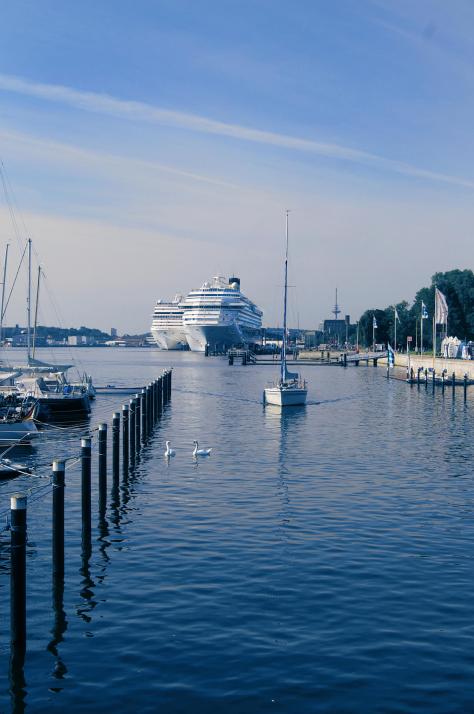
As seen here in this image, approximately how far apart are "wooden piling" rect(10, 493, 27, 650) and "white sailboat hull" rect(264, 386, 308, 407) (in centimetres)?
4739

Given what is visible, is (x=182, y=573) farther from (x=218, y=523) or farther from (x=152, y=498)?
(x=152, y=498)

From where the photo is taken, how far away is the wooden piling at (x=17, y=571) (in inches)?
517

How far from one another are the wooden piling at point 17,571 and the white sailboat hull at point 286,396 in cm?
4739

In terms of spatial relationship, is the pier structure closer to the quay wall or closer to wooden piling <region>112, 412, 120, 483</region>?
wooden piling <region>112, 412, 120, 483</region>

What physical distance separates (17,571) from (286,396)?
158 ft

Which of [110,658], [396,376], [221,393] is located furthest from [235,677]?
[396,376]

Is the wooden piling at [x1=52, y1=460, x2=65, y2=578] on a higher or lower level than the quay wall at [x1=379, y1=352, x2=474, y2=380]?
lower

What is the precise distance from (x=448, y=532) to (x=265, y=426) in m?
27.7

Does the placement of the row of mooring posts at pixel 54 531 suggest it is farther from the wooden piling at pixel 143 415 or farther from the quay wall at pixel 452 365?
the quay wall at pixel 452 365

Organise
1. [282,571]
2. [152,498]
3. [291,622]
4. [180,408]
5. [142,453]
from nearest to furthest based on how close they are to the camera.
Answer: [291,622], [282,571], [152,498], [142,453], [180,408]

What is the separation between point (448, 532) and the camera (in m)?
21.8

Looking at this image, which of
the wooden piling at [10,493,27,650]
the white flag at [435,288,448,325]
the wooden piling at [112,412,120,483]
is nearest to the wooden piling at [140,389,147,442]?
the wooden piling at [112,412,120,483]

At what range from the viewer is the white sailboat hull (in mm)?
60531

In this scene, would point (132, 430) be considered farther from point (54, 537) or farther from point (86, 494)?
point (54, 537)
